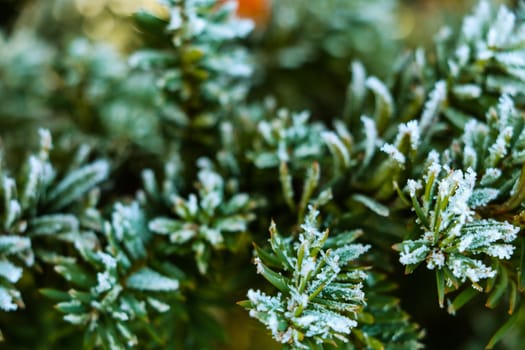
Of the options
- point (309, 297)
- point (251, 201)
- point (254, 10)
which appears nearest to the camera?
point (309, 297)

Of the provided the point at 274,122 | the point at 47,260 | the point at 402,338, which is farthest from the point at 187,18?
the point at 402,338

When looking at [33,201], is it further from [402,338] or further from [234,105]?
[402,338]

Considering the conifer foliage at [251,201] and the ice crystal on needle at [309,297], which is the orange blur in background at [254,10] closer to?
the conifer foliage at [251,201]

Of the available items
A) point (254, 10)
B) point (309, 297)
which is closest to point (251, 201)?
point (309, 297)

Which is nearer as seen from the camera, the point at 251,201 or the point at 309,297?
the point at 309,297

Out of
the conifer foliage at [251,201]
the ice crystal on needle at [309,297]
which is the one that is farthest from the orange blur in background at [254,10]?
the ice crystal on needle at [309,297]

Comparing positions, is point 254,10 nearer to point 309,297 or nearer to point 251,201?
point 251,201

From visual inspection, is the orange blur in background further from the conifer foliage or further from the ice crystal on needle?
the ice crystal on needle

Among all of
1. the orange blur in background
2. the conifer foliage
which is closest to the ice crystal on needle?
the conifer foliage
